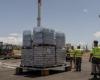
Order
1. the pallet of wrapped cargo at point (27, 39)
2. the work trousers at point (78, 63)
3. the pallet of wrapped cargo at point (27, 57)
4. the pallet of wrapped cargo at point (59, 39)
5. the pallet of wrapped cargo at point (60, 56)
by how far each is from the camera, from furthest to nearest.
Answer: the work trousers at point (78, 63), the pallet of wrapped cargo at point (59, 39), the pallet of wrapped cargo at point (60, 56), the pallet of wrapped cargo at point (27, 39), the pallet of wrapped cargo at point (27, 57)

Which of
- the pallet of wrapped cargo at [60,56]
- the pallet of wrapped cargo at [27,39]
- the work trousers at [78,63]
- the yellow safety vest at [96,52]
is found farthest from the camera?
the work trousers at [78,63]

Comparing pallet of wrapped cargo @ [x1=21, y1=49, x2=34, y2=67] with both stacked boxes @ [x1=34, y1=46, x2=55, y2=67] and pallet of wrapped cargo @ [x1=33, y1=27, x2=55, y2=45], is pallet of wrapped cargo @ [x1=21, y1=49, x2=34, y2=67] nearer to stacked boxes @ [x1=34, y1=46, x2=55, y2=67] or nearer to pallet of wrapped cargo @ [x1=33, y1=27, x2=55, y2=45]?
stacked boxes @ [x1=34, y1=46, x2=55, y2=67]

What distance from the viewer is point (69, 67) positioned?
20.6 m

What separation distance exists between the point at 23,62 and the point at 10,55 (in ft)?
75.0

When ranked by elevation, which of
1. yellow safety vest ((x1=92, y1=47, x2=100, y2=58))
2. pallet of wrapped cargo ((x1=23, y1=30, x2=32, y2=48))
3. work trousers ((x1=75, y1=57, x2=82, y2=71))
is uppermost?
pallet of wrapped cargo ((x1=23, y1=30, x2=32, y2=48))

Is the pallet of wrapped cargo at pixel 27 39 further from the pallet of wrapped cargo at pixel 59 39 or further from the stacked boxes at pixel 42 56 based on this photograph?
the pallet of wrapped cargo at pixel 59 39

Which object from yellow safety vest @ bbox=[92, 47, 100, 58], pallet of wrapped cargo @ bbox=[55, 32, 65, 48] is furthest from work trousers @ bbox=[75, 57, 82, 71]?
yellow safety vest @ bbox=[92, 47, 100, 58]

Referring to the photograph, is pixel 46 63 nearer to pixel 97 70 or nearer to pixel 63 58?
pixel 63 58

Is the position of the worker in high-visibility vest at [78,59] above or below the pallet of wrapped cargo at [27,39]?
below

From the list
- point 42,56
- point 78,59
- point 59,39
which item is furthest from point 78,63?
point 42,56

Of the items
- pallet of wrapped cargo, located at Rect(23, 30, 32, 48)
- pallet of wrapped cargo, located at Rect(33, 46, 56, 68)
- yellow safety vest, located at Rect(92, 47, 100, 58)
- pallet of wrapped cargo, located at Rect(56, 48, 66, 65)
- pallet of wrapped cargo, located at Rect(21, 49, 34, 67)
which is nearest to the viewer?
yellow safety vest, located at Rect(92, 47, 100, 58)

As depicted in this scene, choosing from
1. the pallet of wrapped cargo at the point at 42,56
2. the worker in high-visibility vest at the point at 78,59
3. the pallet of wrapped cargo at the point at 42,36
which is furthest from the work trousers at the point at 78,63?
the pallet of wrapped cargo at the point at 42,36

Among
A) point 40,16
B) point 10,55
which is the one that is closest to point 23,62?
point 40,16

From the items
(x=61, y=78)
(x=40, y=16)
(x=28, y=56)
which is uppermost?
(x=40, y=16)
